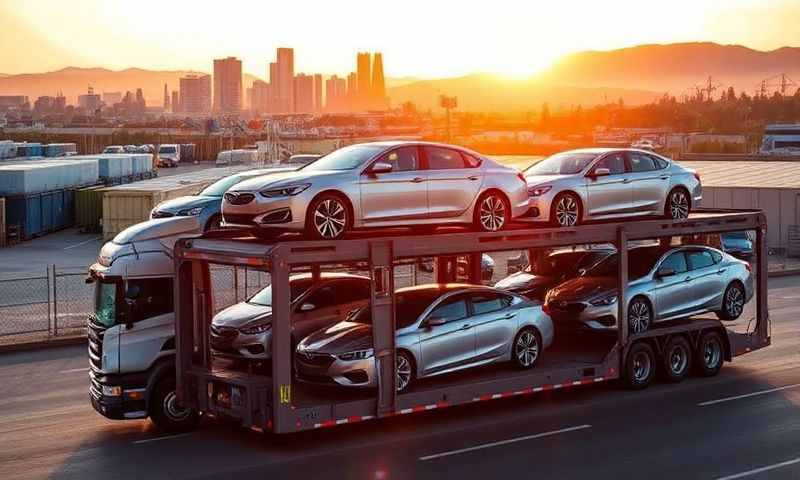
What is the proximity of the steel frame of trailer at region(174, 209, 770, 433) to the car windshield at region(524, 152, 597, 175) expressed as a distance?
133 centimetres

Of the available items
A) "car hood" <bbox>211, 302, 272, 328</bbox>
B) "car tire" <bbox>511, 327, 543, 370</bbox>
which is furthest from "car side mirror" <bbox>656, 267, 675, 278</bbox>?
"car hood" <bbox>211, 302, 272, 328</bbox>

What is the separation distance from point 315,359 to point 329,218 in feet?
6.20

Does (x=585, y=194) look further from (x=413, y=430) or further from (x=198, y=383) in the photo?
(x=198, y=383)

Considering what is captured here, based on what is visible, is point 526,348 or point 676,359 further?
point 676,359

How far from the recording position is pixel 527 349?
1748cm

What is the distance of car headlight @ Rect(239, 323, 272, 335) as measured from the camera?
16.0m

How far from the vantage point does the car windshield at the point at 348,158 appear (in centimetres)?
1623

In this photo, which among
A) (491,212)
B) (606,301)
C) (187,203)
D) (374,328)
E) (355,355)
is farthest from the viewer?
(187,203)

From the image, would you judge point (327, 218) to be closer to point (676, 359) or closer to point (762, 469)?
point (762, 469)

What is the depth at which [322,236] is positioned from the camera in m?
15.6

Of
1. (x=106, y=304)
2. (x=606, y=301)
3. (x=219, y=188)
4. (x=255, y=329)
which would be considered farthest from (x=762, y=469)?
(x=219, y=188)

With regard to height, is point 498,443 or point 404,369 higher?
point 404,369

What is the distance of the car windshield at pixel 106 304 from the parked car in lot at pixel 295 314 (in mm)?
1428

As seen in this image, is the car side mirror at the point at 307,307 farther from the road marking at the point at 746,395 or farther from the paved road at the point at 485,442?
the road marking at the point at 746,395
